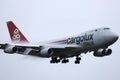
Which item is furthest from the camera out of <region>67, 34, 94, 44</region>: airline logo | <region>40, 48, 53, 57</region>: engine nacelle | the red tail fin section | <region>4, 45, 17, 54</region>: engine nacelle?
the red tail fin section

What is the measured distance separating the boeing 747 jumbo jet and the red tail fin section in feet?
28.0

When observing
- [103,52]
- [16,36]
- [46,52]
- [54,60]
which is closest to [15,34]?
[16,36]

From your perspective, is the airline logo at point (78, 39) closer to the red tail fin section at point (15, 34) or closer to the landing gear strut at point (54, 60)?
the landing gear strut at point (54, 60)

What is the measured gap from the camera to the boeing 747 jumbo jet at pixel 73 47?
227 feet

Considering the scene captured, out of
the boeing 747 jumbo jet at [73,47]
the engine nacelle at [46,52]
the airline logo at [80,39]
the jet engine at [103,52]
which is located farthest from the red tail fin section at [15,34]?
the jet engine at [103,52]

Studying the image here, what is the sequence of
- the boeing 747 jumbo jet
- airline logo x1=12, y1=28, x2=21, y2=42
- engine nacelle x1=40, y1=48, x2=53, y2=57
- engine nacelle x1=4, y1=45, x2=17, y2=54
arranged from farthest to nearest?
airline logo x1=12, y1=28, x2=21, y2=42 < engine nacelle x1=4, y1=45, x2=17, y2=54 < engine nacelle x1=40, y1=48, x2=53, y2=57 < the boeing 747 jumbo jet

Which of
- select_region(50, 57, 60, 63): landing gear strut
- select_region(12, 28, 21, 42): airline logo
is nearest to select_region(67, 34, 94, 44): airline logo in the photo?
select_region(50, 57, 60, 63): landing gear strut

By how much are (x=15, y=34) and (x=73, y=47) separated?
19820 mm

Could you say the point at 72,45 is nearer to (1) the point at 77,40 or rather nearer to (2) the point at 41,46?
(1) the point at 77,40

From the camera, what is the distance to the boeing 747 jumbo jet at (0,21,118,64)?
6906 cm

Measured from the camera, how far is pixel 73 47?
7088 cm

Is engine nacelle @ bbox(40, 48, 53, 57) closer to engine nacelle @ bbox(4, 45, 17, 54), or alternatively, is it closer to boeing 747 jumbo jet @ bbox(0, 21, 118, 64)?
boeing 747 jumbo jet @ bbox(0, 21, 118, 64)

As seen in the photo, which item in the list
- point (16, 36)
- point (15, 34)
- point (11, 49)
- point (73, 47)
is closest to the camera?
point (73, 47)

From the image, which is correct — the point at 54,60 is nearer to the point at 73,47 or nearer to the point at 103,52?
the point at 73,47
